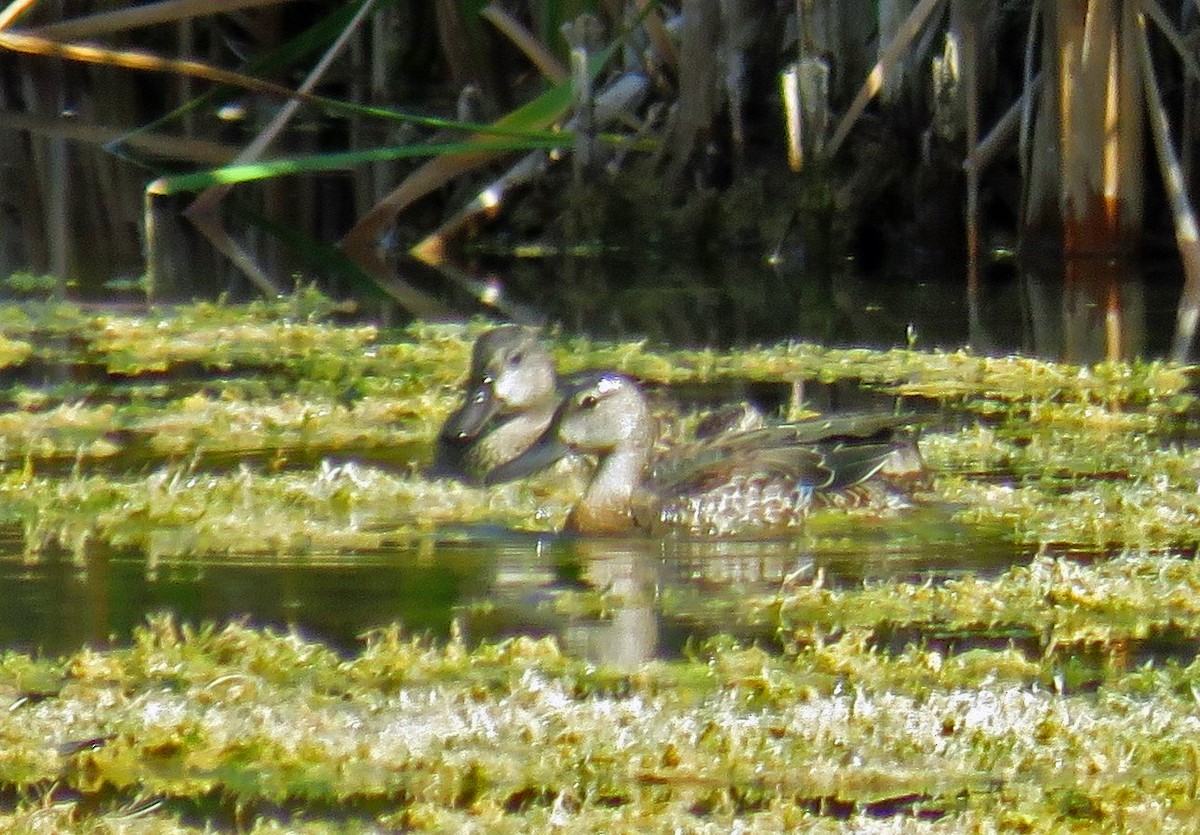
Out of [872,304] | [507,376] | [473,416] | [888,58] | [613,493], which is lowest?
[613,493]

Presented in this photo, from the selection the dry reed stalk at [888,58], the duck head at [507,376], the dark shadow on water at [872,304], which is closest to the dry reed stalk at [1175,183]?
the dark shadow on water at [872,304]

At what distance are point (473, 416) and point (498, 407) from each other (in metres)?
0.12

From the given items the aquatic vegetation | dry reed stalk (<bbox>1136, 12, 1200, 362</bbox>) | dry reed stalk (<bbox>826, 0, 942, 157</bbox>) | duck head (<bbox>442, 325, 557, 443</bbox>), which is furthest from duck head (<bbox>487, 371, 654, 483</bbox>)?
dry reed stalk (<bbox>826, 0, 942, 157</bbox>)

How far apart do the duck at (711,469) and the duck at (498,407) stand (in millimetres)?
518

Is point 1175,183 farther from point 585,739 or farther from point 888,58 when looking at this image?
point 585,739

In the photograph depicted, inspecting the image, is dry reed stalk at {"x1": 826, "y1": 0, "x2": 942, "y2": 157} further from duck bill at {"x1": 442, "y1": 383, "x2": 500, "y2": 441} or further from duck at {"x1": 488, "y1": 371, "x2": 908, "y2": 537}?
duck at {"x1": 488, "y1": 371, "x2": 908, "y2": 537}

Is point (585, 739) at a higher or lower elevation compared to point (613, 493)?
lower

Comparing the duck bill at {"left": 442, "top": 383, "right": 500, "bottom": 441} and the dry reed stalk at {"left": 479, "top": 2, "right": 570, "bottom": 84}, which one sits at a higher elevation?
the dry reed stalk at {"left": 479, "top": 2, "right": 570, "bottom": 84}

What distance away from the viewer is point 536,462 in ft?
24.0

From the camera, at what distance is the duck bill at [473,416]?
761cm

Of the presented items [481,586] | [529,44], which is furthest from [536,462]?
[529,44]

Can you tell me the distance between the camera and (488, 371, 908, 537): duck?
6.49 m

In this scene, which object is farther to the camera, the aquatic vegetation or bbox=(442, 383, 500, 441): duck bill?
bbox=(442, 383, 500, 441): duck bill

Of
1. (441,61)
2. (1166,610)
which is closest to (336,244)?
(441,61)
